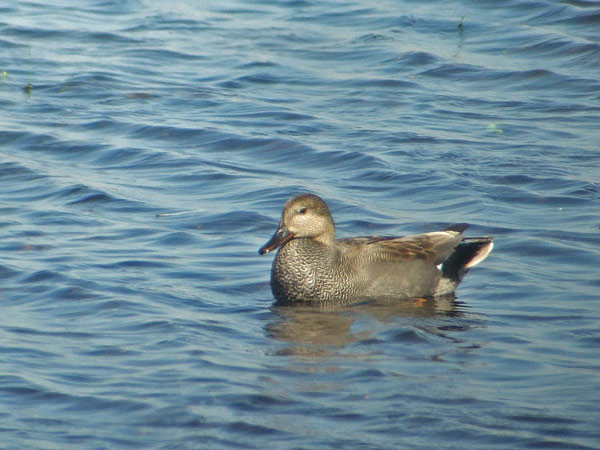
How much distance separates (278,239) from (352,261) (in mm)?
583

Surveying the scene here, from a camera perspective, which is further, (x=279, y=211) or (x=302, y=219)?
(x=279, y=211)

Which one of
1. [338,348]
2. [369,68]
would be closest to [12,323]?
[338,348]

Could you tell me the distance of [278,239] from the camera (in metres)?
7.76

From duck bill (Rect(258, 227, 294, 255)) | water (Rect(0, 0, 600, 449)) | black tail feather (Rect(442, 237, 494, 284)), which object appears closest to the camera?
water (Rect(0, 0, 600, 449))

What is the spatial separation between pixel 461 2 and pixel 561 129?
6300 mm

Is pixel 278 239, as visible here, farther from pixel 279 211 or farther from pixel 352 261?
pixel 279 211

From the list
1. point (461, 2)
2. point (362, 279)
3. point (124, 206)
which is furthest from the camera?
point (461, 2)

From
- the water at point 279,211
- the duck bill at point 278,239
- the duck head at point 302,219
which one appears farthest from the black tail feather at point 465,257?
the duck bill at point 278,239

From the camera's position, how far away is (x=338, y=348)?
6.59m

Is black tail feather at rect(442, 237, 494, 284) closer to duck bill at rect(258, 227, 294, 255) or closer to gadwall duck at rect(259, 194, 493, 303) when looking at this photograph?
gadwall duck at rect(259, 194, 493, 303)

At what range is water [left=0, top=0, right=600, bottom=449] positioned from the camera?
18.2 ft

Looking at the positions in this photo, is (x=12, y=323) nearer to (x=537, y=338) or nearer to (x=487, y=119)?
(x=537, y=338)

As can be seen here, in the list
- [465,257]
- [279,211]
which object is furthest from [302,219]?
[279,211]

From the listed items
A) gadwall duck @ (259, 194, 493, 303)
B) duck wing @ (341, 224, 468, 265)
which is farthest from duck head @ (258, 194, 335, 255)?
duck wing @ (341, 224, 468, 265)
